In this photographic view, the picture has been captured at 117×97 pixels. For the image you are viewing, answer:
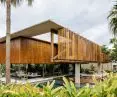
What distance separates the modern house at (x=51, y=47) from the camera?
21.8 meters

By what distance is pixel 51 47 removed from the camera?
2223cm

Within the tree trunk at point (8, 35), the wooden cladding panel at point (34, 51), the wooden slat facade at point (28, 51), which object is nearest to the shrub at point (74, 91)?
the tree trunk at point (8, 35)

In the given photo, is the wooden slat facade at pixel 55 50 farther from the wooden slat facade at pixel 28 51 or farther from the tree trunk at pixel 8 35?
the tree trunk at pixel 8 35

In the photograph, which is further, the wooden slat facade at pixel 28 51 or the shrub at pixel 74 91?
the wooden slat facade at pixel 28 51

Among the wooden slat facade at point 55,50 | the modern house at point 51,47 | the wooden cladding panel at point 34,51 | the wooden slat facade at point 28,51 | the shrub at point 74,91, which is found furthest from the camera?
the wooden cladding panel at point 34,51

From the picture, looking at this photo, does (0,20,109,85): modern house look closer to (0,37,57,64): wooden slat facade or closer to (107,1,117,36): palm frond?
(0,37,57,64): wooden slat facade

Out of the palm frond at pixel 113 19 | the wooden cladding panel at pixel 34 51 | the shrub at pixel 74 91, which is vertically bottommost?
the shrub at pixel 74 91

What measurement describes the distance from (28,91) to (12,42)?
68.0ft

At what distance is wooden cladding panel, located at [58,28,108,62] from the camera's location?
71.9ft

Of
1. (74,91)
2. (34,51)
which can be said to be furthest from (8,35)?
(74,91)

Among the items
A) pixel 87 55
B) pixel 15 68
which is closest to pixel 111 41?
pixel 87 55

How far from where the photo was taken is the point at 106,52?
96.5 feet

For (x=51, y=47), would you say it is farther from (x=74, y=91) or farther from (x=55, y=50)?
(x=74, y=91)

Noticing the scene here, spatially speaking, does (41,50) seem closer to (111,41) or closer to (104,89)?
(111,41)
